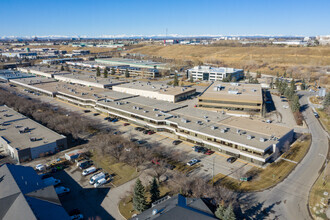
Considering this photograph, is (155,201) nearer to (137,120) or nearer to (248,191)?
(248,191)

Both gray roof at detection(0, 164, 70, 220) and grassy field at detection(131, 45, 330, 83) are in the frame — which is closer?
gray roof at detection(0, 164, 70, 220)

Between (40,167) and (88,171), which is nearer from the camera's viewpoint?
(88,171)

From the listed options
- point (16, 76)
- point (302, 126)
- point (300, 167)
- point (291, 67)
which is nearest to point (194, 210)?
point (300, 167)

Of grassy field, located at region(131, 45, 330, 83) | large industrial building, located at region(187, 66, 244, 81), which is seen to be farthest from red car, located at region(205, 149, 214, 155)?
grassy field, located at region(131, 45, 330, 83)

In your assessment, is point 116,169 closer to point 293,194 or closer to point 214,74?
point 293,194

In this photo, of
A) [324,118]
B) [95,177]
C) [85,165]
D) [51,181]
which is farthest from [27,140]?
[324,118]

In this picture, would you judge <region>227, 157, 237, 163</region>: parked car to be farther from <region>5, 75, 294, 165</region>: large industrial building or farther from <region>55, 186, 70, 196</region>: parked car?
<region>55, 186, 70, 196</region>: parked car
